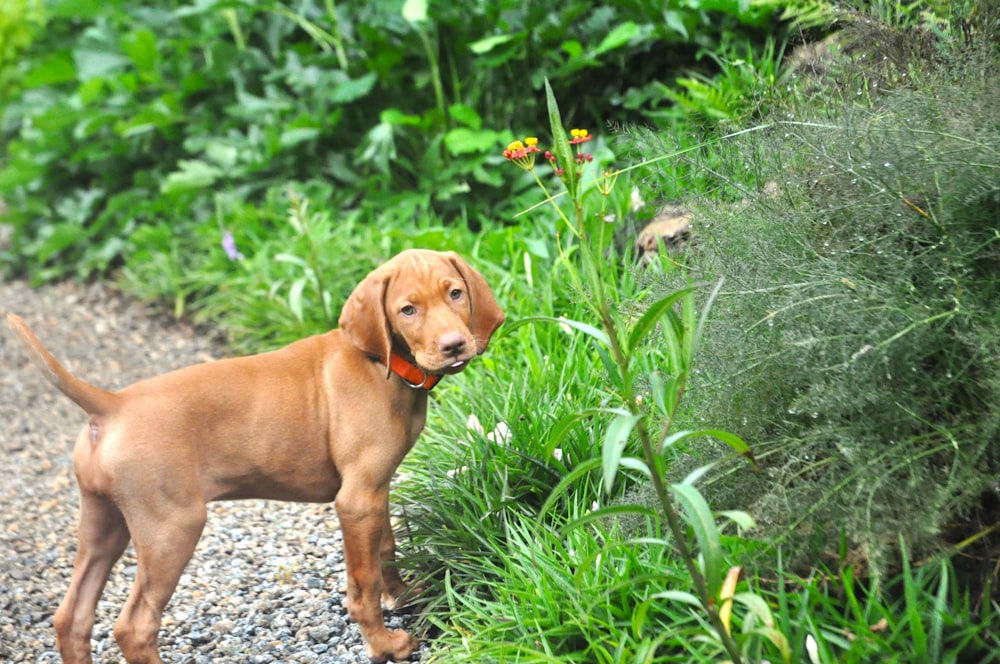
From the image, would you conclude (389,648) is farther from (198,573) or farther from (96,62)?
(96,62)

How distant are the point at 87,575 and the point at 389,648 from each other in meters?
0.96

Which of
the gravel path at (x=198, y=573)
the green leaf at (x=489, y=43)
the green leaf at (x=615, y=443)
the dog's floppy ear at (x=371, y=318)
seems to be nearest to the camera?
the green leaf at (x=615, y=443)

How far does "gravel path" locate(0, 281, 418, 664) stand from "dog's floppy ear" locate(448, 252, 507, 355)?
1.07 m

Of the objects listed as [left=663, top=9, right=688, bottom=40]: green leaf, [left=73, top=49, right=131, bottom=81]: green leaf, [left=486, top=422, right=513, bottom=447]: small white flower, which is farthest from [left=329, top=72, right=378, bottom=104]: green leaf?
[left=486, top=422, right=513, bottom=447]: small white flower

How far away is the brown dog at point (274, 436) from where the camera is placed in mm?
3039

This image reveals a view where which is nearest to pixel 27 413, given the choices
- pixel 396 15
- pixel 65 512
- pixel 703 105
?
pixel 65 512

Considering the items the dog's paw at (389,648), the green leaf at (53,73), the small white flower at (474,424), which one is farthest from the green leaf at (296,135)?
the dog's paw at (389,648)

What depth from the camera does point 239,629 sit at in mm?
3629

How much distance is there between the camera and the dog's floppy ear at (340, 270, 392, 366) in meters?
3.23

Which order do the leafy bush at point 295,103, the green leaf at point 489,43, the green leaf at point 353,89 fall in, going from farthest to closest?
1. the green leaf at point 353,89
2. the leafy bush at point 295,103
3. the green leaf at point 489,43

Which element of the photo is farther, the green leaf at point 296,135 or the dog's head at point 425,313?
the green leaf at point 296,135

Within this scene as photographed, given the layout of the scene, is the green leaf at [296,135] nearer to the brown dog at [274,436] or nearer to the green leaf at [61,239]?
the green leaf at [61,239]

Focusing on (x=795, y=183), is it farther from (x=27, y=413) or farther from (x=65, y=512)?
(x=27, y=413)

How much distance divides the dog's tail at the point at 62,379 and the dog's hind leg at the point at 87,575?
0.96 ft
